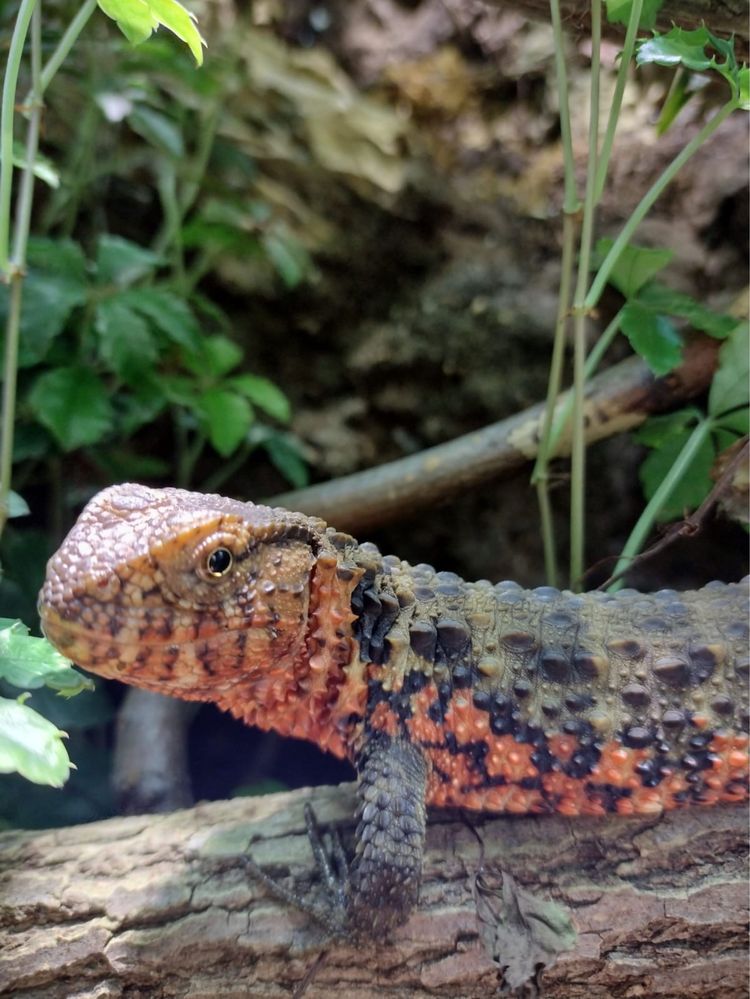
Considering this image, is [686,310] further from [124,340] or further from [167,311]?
[124,340]

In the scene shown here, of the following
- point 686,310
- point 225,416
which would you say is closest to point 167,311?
point 225,416

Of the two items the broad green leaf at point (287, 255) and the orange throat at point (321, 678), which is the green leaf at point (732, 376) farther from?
the broad green leaf at point (287, 255)

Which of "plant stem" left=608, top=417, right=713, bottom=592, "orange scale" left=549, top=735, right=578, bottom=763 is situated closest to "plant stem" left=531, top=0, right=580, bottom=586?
"plant stem" left=608, top=417, right=713, bottom=592

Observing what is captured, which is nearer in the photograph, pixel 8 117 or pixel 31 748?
pixel 31 748

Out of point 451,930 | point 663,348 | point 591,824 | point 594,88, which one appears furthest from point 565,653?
point 594,88

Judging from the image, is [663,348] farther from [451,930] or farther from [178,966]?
[178,966]

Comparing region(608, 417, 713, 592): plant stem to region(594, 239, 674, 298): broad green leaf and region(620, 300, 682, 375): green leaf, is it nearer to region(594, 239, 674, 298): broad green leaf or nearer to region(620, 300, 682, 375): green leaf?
region(620, 300, 682, 375): green leaf
